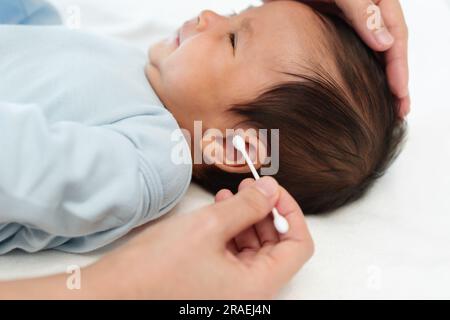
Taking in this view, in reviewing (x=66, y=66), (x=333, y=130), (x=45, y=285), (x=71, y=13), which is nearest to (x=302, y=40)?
(x=333, y=130)

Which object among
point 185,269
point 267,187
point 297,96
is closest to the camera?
point 185,269

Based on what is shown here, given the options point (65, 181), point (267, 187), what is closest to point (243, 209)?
point (267, 187)

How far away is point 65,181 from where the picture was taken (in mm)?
815

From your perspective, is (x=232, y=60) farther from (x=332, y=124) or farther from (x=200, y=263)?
(x=200, y=263)

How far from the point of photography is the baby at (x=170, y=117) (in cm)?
83

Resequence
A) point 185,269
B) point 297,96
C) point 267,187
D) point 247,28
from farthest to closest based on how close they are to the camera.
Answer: point 247,28, point 297,96, point 267,187, point 185,269

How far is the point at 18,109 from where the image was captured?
839mm

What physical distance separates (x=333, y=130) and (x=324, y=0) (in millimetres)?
374

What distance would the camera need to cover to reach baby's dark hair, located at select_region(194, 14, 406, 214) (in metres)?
0.96

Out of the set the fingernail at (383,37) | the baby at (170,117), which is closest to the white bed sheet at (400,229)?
the baby at (170,117)

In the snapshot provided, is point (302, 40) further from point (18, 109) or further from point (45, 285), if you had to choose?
point (45, 285)

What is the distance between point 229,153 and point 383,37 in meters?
0.37

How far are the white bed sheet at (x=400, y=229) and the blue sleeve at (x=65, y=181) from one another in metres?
0.08

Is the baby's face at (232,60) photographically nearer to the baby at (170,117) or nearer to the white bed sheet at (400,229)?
the baby at (170,117)
